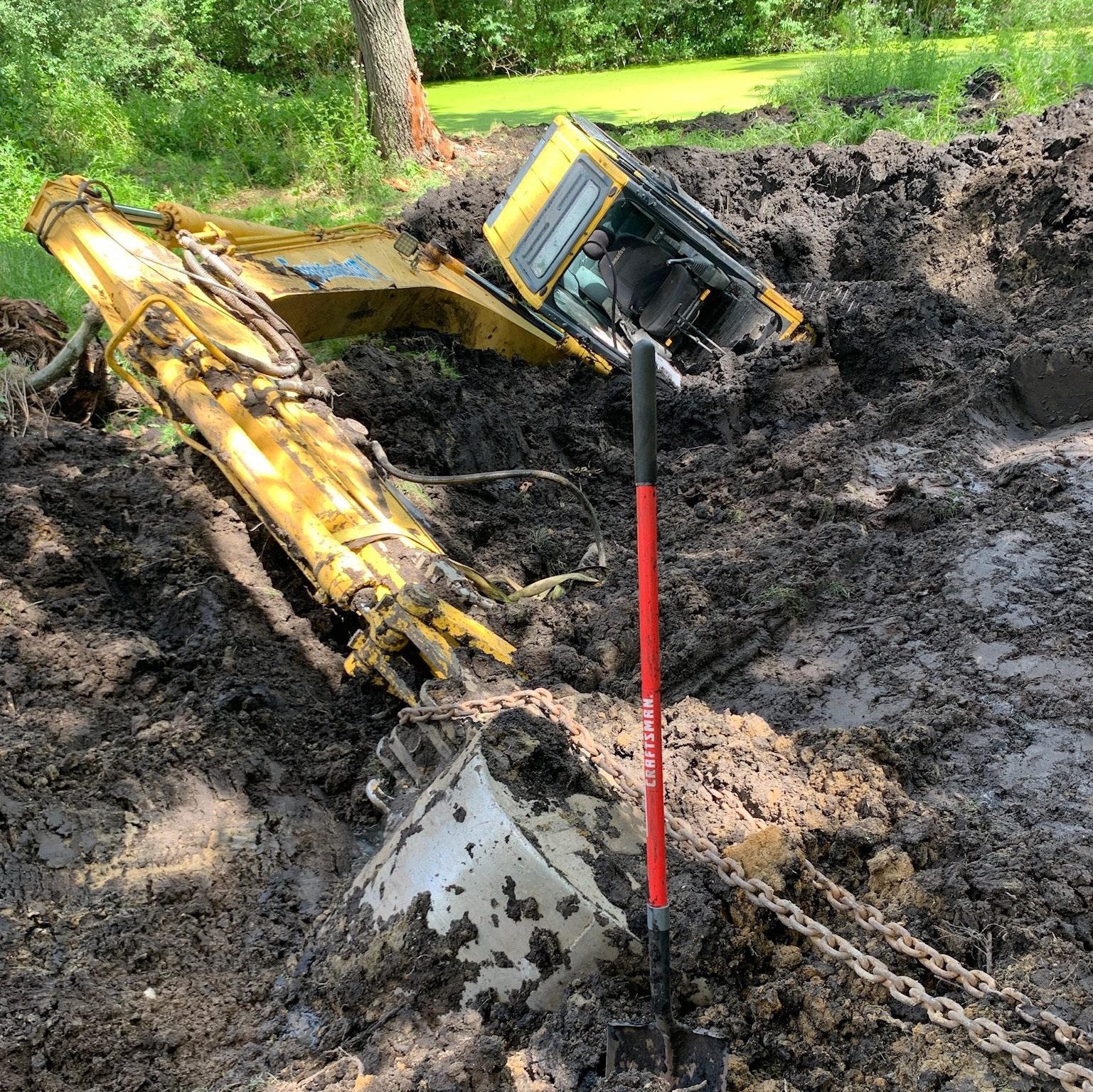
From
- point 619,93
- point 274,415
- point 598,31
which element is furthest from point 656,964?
point 598,31

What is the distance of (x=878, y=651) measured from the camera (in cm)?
428

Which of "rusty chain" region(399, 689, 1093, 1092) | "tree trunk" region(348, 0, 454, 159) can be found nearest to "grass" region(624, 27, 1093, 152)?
"tree trunk" region(348, 0, 454, 159)

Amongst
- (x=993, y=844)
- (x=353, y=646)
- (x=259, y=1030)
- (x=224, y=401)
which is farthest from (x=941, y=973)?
(x=224, y=401)

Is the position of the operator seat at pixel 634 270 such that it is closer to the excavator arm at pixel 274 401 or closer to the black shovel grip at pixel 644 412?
the excavator arm at pixel 274 401

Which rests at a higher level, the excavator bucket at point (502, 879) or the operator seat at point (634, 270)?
the operator seat at point (634, 270)

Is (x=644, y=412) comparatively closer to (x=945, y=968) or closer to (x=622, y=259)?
(x=945, y=968)

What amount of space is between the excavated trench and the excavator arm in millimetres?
540

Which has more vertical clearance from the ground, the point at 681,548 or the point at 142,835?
the point at 142,835

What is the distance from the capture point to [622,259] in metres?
7.65

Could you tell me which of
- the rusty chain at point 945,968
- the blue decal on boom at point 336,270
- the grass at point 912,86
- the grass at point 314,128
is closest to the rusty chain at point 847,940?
the rusty chain at point 945,968

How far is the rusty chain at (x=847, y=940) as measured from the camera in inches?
88.0

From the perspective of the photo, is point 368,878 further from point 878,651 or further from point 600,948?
point 878,651

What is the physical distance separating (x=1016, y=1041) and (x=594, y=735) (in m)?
1.53

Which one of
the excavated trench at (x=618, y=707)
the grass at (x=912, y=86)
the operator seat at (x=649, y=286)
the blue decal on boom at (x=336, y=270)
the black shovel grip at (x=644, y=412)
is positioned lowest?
the excavated trench at (x=618, y=707)
